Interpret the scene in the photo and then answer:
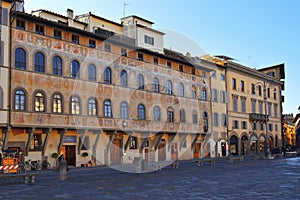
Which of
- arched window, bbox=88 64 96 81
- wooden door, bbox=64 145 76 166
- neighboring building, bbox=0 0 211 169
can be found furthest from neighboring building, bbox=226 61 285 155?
wooden door, bbox=64 145 76 166

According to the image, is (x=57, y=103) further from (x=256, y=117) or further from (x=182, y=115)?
(x=256, y=117)

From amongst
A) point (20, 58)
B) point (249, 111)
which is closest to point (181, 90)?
point (249, 111)

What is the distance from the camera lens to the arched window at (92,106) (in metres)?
33.1

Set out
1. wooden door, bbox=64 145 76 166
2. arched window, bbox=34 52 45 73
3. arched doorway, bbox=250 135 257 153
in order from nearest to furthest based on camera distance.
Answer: arched window, bbox=34 52 45 73
wooden door, bbox=64 145 76 166
arched doorway, bbox=250 135 257 153

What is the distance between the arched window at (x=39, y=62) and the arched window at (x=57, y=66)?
0.98m

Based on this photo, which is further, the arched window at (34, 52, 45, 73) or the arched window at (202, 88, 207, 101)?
the arched window at (202, 88, 207, 101)

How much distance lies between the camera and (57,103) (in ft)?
100.0

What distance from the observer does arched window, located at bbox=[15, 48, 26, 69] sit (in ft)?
92.7

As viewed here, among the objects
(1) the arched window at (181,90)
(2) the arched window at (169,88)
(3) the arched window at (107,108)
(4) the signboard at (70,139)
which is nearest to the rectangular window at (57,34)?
(3) the arched window at (107,108)

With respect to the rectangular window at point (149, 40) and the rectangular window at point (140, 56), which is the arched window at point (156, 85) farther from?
the rectangular window at point (149, 40)

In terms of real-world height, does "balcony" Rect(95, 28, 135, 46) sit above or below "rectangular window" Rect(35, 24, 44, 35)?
above

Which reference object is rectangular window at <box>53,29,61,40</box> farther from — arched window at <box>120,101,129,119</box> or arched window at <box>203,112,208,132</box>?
arched window at <box>203,112,208,132</box>

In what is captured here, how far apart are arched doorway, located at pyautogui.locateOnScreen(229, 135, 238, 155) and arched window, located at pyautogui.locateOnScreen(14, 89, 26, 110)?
3415cm

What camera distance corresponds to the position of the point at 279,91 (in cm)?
7019
